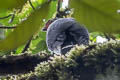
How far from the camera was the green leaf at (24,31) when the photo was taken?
0.21 metres

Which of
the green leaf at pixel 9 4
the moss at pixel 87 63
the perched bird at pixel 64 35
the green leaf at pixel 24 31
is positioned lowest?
the moss at pixel 87 63

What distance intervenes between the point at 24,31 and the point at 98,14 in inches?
2.5

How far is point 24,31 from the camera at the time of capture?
0.21 meters

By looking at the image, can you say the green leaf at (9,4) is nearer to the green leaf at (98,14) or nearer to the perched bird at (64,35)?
the green leaf at (98,14)

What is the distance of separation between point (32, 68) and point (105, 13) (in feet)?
1.36

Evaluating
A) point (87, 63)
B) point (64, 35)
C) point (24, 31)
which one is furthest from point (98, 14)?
point (64, 35)

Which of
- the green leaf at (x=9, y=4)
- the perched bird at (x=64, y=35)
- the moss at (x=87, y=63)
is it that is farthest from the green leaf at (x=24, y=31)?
the perched bird at (x=64, y=35)

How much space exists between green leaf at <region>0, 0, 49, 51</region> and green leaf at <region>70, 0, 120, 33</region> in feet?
0.13

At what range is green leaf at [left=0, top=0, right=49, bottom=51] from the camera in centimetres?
21

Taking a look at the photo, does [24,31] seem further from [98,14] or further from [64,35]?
[64,35]

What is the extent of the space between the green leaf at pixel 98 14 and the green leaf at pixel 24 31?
0.04 meters

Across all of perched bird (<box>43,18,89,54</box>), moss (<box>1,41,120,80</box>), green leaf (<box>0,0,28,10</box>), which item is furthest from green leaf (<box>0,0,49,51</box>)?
perched bird (<box>43,18,89,54</box>)

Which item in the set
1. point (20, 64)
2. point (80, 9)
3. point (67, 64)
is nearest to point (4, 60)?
point (20, 64)

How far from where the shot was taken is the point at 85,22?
7.4 inches
